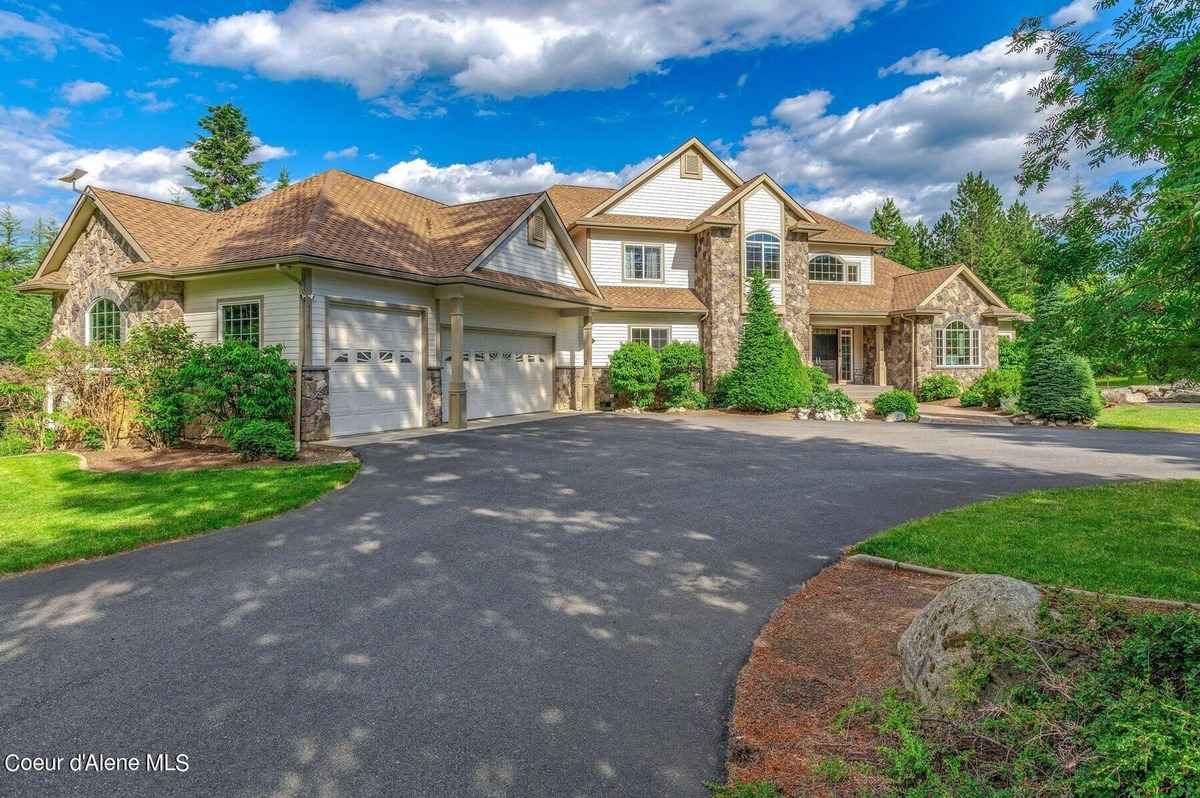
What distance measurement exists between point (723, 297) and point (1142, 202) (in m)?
19.0

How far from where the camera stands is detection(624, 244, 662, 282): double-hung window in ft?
73.8

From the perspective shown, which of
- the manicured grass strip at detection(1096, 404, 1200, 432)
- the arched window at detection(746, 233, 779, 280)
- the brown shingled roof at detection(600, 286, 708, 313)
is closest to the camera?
the manicured grass strip at detection(1096, 404, 1200, 432)

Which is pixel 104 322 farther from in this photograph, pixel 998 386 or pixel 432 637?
pixel 998 386

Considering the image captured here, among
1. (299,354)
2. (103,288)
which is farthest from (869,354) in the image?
(103,288)

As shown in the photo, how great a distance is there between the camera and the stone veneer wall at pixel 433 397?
15.0 m

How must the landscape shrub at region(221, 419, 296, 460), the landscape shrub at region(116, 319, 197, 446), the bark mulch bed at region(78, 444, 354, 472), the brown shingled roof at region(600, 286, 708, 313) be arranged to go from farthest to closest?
the brown shingled roof at region(600, 286, 708, 313), the landscape shrub at region(116, 319, 197, 446), the landscape shrub at region(221, 419, 296, 460), the bark mulch bed at region(78, 444, 354, 472)

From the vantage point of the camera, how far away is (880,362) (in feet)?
84.4

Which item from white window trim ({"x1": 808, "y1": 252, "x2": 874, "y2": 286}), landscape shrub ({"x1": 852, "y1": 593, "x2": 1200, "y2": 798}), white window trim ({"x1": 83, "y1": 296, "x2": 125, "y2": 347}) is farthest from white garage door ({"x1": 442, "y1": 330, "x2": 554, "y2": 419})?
landscape shrub ({"x1": 852, "y1": 593, "x2": 1200, "y2": 798})

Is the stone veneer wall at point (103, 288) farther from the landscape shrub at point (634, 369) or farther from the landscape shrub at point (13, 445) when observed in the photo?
the landscape shrub at point (634, 369)

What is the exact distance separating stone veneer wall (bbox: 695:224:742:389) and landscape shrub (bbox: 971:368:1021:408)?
8.32 m

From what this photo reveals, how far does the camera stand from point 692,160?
2292cm

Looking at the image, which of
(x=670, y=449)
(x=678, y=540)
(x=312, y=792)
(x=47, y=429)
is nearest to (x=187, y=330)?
(x=47, y=429)

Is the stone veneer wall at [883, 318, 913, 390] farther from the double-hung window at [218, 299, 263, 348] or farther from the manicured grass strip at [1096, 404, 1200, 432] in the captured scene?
the double-hung window at [218, 299, 263, 348]

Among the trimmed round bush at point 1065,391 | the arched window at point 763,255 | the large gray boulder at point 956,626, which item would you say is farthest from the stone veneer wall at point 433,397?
the trimmed round bush at point 1065,391
